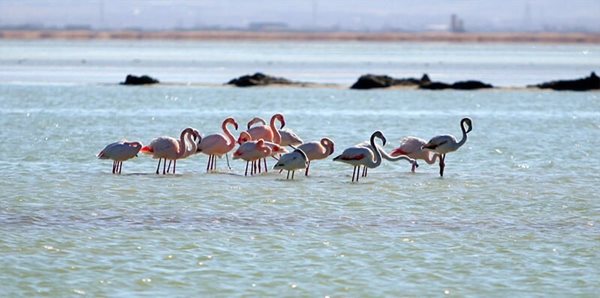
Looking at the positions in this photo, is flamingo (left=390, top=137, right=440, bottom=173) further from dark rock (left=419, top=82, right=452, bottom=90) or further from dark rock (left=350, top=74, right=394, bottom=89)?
dark rock (left=350, top=74, right=394, bottom=89)

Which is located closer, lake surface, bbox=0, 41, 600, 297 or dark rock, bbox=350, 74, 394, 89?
lake surface, bbox=0, 41, 600, 297

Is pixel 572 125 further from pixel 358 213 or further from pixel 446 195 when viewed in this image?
pixel 358 213

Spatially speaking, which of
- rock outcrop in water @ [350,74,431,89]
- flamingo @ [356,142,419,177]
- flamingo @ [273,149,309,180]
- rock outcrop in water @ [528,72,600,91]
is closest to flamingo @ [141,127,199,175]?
flamingo @ [273,149,309,180]

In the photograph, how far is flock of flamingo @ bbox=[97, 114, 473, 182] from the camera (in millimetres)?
15469

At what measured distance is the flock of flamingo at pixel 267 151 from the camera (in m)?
15.5

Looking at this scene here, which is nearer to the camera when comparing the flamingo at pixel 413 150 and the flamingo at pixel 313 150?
the flamingo at pixel 313 150

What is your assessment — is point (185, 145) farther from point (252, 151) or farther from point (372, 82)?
point (372, 82)

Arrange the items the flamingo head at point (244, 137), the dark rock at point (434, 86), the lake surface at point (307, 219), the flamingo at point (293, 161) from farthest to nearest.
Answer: the dark rock at point (434, 86)
the flamingo head at point (244, 137)
the flamingo at point (293, 161)
the lake surface at point (307, 219)

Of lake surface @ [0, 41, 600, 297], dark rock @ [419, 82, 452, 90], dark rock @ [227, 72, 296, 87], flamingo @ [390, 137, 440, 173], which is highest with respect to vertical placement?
dark rock @ [419, 82, 452, 90]

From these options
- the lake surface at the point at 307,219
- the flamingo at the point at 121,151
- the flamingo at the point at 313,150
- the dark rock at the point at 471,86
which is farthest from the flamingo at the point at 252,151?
the dark rock at the point at 471,86

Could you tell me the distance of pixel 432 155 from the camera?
16969mm

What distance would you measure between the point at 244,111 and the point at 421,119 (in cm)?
448

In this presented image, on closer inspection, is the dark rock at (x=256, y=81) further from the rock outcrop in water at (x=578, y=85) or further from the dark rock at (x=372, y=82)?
the rock outcrop in water at (x=578, y=85)

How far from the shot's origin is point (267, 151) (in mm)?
15883
